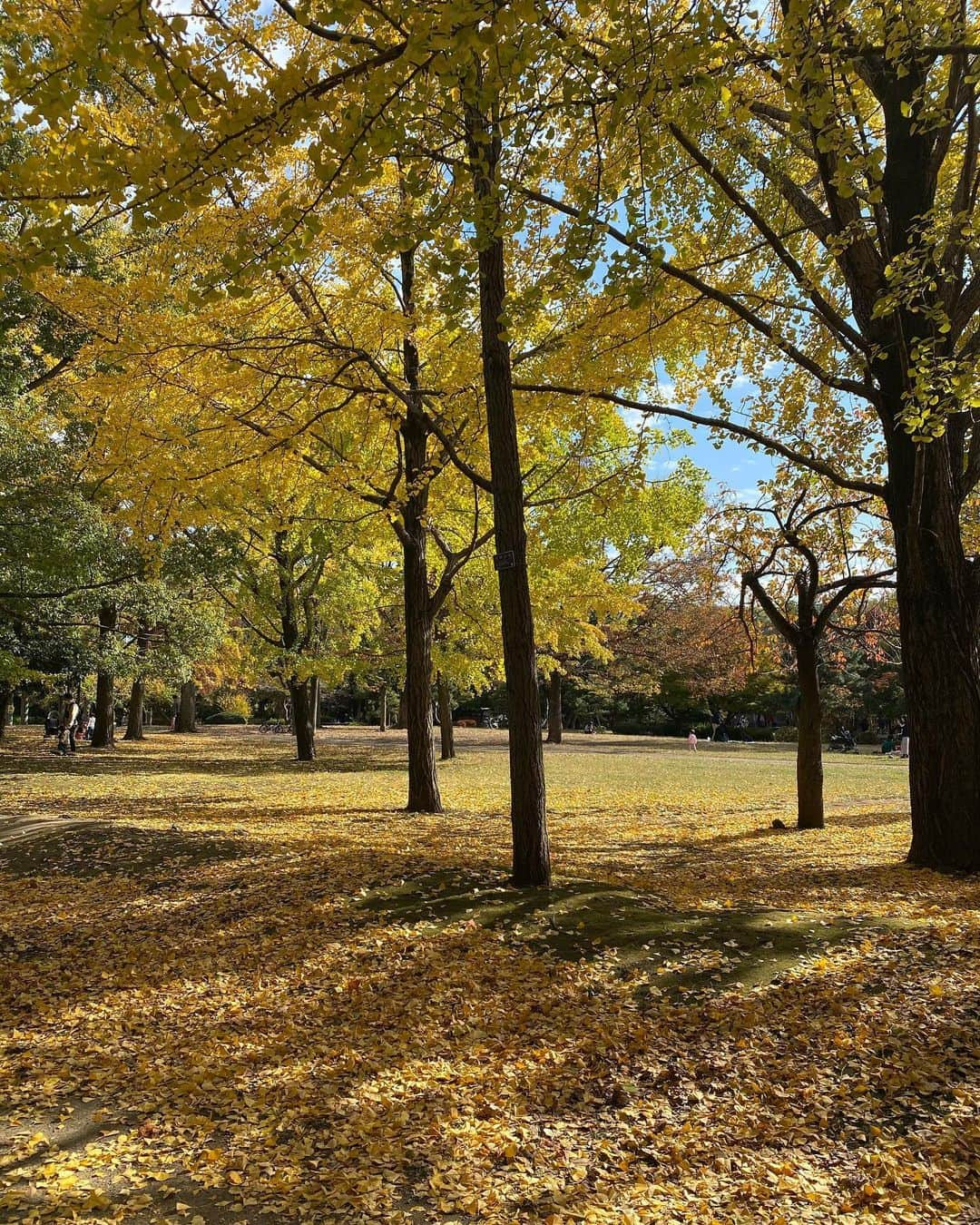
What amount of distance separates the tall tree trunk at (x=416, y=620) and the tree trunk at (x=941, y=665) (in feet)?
18.5

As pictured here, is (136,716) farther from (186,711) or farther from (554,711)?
(554,711)

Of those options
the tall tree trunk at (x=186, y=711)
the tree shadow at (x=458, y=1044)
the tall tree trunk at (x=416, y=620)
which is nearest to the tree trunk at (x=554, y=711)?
the tall tree trunk at (x=186, y=711)

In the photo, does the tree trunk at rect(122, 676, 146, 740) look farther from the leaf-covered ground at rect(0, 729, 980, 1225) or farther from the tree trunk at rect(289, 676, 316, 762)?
the leaf-covered ground at rect(0, 729, 980, 1225)

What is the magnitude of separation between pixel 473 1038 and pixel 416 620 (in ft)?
23.3

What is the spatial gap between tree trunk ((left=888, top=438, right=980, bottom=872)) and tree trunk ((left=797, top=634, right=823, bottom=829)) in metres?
2.94

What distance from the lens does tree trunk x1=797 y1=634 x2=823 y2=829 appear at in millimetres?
9711

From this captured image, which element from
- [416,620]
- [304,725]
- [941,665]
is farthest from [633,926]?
[304,725]

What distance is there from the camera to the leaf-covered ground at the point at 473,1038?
2557 millimetres

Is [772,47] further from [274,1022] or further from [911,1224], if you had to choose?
[274,1022]

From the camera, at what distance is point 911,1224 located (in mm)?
2369

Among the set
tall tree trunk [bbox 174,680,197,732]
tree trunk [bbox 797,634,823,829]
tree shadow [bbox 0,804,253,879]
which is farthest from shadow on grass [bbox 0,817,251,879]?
tall tree trunk [bbox 174,680,197,732]

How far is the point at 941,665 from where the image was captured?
6.45 m

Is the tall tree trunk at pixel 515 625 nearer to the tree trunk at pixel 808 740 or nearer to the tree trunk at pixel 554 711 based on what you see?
the tree trunk at pixel 808 740

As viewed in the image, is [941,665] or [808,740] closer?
[941,665]
